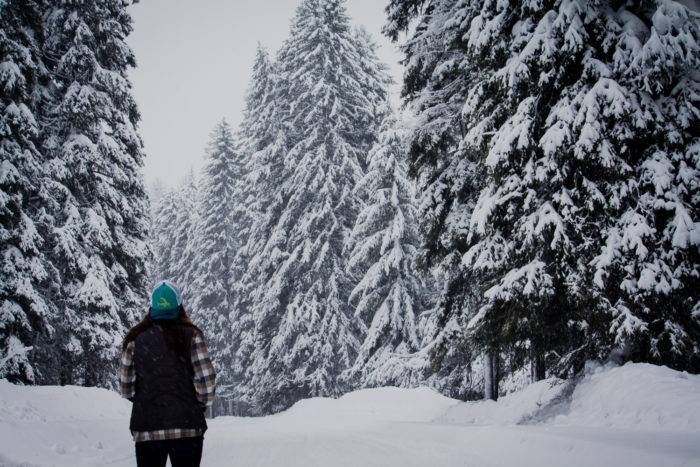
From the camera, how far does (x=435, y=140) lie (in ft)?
33.7

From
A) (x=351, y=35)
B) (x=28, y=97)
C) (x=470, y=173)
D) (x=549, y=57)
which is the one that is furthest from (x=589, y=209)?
(x=351, y=35)

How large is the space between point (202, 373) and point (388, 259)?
1393cm

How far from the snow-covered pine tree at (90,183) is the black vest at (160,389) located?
40.5ft

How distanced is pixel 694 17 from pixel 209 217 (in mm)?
30514

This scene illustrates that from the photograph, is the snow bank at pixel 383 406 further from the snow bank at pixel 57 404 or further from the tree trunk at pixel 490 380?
the snow bank at pixel 57 404

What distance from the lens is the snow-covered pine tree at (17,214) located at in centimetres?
1163

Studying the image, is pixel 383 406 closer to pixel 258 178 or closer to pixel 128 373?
pixel 128 373

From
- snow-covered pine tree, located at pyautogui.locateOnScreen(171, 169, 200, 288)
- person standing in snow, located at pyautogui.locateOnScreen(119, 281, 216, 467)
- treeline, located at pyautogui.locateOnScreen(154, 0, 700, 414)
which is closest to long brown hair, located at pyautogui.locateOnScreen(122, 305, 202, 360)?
person standing in snow, located at pyautogui.locateOnScreen(119, 281, 216, 467)

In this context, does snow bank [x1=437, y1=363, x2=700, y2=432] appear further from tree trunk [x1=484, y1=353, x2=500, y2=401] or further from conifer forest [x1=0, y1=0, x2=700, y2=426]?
tree trunk [x1=484, y1=353, x2=500, y2=401]

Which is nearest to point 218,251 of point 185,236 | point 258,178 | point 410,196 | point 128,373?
point 185,236

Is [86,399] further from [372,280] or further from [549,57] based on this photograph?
[549,57]

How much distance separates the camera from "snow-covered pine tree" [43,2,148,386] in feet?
46.3

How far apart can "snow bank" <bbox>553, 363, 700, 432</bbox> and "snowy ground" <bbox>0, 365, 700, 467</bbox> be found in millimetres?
14

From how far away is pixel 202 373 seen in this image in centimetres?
339
